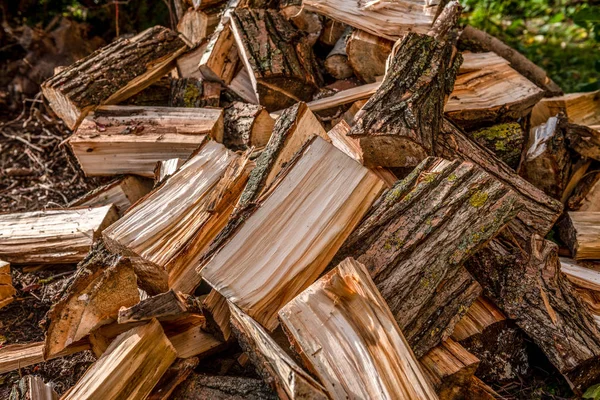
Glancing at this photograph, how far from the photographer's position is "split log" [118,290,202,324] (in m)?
1.71

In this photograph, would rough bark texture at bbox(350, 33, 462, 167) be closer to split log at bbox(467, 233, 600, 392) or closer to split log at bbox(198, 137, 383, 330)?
split log at bbox(198, 137, 383, 330)

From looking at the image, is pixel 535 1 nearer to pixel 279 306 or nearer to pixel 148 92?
pixel 148 92

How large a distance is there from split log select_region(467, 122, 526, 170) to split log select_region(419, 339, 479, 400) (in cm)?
110

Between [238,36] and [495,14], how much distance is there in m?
2.97

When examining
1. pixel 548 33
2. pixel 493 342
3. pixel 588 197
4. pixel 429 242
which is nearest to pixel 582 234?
pixel 588 197

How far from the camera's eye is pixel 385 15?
2.68m

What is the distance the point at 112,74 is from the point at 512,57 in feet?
8.05

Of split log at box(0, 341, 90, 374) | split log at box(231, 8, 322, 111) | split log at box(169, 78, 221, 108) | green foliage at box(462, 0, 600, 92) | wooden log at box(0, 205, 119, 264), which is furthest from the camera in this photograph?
green foliage at box(462, 0, 600, 92)

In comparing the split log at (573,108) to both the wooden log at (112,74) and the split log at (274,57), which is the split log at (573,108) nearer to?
the split log at (274,57)

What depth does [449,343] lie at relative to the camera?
74.7 inches

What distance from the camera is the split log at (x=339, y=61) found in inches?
113

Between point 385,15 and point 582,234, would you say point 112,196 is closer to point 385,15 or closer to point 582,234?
point 385,15

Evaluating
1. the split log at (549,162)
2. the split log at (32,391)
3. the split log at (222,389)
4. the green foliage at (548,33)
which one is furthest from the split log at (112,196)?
the green foliage at (548,33)

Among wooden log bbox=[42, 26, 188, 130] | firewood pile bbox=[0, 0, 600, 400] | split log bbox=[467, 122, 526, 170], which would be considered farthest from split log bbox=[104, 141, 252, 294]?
split log bbox=[467, 122, 526, 170]
